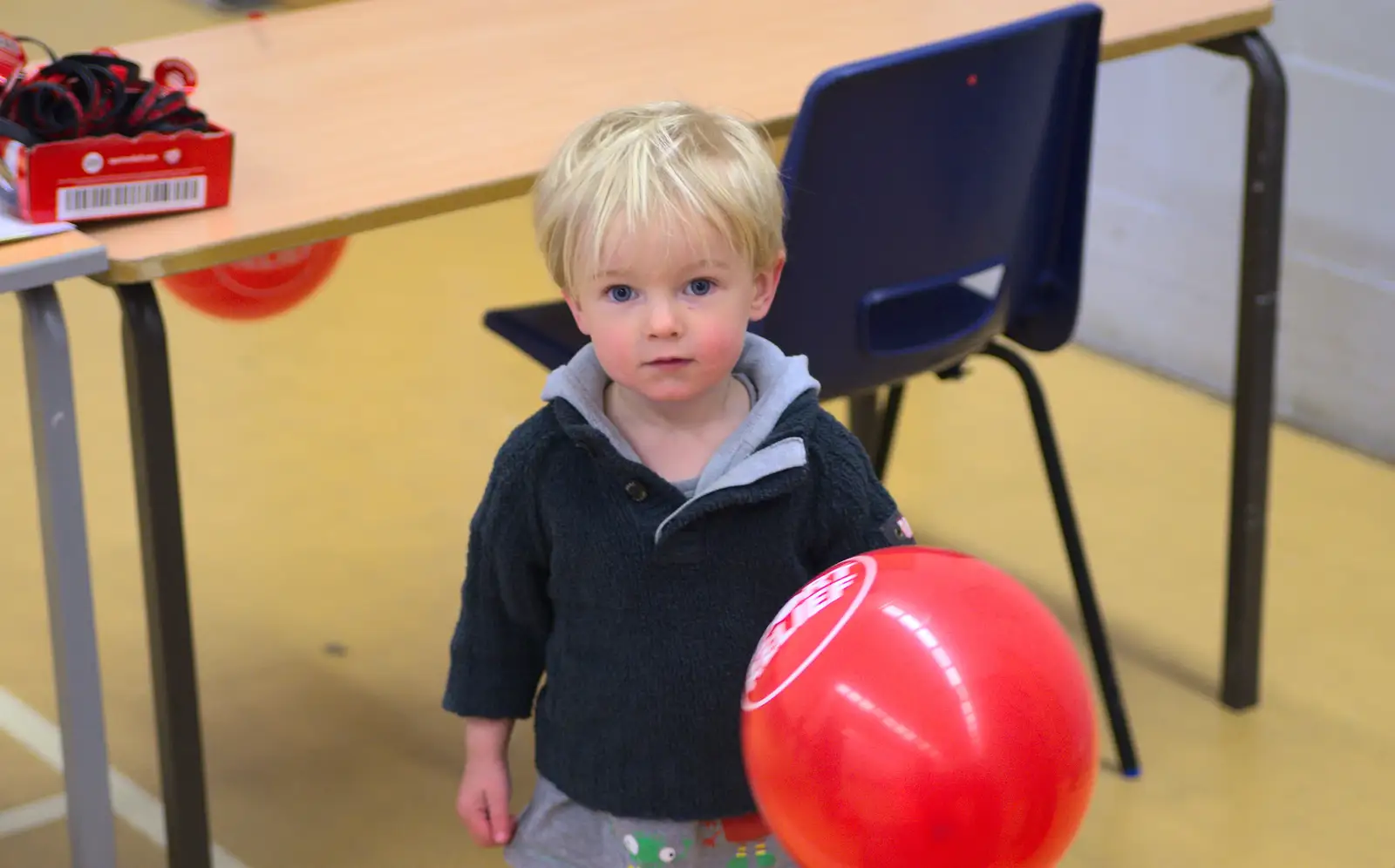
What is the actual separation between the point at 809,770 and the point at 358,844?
40.9 inches

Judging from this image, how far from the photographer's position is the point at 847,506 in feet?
4.49

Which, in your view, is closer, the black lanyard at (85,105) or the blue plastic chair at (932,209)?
the black lanyard at (85,105)

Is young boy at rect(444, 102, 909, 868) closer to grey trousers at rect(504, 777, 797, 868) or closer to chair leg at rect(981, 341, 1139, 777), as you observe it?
grey trousers at rect(504, 777, 797, 868)

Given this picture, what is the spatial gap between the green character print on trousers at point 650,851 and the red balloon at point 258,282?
0.87 metres

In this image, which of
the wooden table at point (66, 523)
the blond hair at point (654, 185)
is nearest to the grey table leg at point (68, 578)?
the wooden table at point (66, 523)

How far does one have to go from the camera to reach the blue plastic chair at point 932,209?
1728 millimetres

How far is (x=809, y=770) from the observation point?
1.18m

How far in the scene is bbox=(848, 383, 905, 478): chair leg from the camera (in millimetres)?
2426

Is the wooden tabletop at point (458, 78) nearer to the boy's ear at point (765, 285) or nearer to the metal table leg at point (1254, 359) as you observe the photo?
the metal table leg at point (1254, 359)

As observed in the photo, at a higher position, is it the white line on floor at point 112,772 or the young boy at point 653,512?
the young boy at point 653,512

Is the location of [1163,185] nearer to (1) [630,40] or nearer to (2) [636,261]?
(1) [630,40]

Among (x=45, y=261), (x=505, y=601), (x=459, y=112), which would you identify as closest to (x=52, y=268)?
(x=45, y=261)

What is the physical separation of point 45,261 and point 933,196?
2.67 ft

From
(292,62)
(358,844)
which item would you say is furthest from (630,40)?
(358,844)
